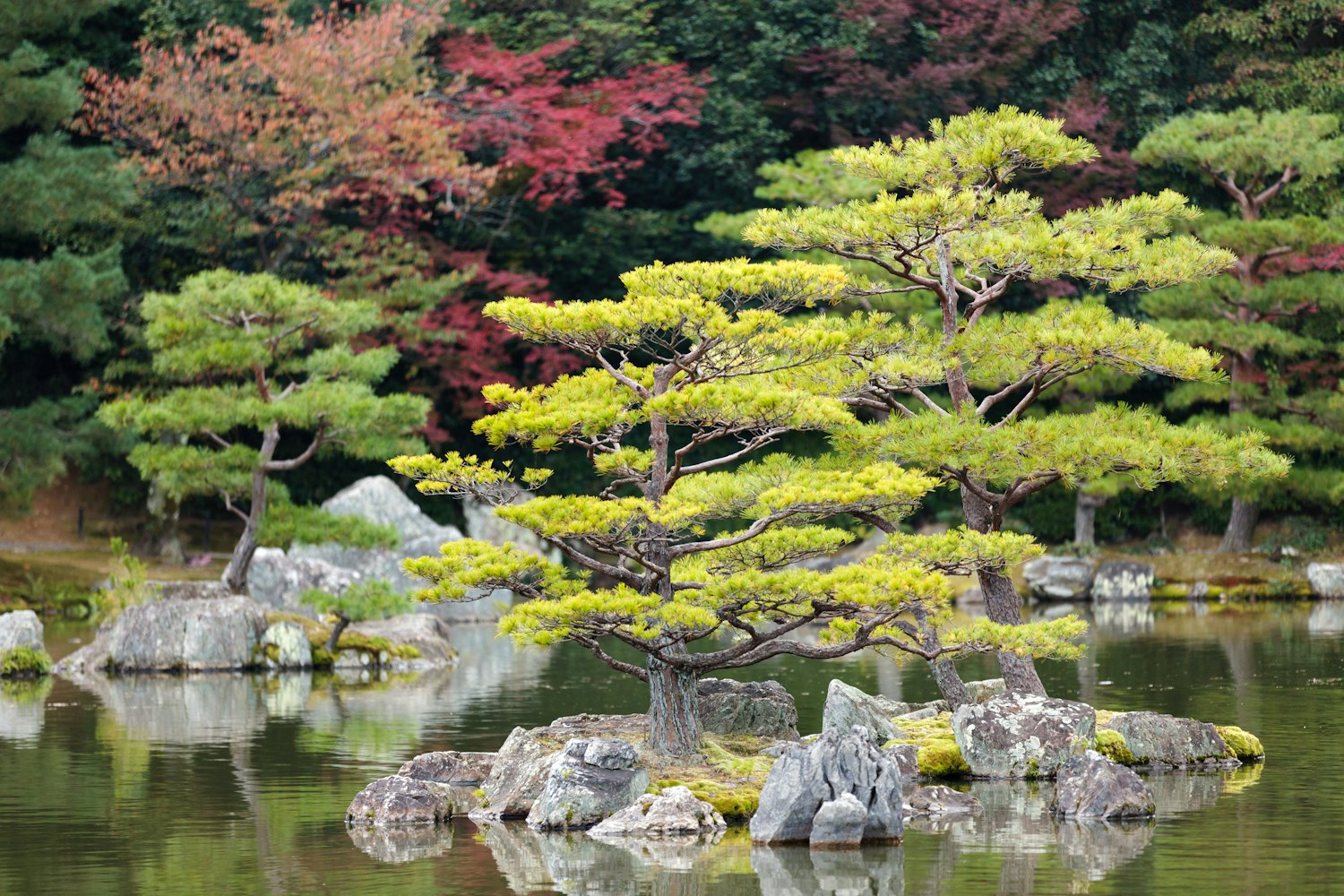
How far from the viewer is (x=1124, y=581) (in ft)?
108

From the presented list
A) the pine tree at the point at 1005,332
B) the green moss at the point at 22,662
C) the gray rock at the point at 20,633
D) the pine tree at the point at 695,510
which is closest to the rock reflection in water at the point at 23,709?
the green moss at the point at 22,662

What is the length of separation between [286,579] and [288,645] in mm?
4694

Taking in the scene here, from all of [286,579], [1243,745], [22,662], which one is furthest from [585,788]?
[286,579]

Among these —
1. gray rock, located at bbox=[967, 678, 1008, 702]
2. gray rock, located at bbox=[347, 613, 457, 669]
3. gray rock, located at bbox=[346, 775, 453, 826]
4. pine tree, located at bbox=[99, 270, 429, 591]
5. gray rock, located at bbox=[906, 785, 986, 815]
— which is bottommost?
gray rock, located at bbox=[347, 613, 457, 669]

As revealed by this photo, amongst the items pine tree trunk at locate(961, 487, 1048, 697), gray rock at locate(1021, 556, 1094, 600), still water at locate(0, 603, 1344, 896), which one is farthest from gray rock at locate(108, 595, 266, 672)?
gray rock at locate(1021, 556, 1094, 600)

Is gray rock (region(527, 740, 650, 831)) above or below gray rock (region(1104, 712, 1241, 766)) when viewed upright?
above

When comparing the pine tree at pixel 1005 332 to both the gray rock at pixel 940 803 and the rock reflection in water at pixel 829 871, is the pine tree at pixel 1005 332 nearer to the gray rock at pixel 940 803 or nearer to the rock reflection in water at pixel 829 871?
the gray rock at pixel 940 803

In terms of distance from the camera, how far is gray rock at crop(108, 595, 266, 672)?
960 inches

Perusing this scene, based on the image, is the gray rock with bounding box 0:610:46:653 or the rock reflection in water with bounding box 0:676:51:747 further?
the gray rock with bounding box 0:610:46:653

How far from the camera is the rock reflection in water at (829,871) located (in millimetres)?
10672

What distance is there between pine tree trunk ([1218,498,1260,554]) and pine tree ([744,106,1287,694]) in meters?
17.7

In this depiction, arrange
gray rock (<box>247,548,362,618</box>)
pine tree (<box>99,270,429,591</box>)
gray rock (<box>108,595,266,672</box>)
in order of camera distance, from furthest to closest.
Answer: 1. gray rock (<box>247,548,362,618</box>)
2. pine tree (<box>99,270,429,591</box>)
3. gray rock (<box>108,595,266,672</box>)

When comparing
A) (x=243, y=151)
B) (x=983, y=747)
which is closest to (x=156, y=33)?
(x=243, y=151)

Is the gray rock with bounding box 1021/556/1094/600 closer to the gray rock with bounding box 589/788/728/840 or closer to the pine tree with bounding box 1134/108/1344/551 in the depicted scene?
the pine tree with bounding box 1134/108/1344/551
